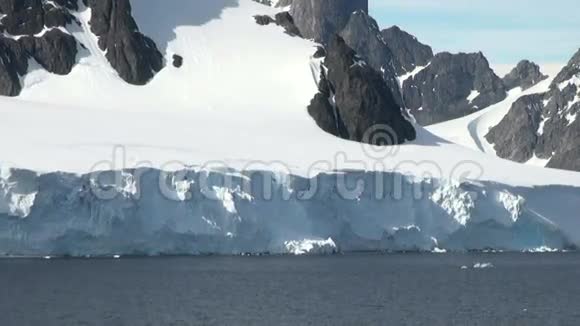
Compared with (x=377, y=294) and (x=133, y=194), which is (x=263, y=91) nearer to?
(x=133, y=194)

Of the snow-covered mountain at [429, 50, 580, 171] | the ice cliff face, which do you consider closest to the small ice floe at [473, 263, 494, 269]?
the ice cliff face

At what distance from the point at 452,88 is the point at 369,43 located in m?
13.3

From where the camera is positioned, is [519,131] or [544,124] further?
[544,124]

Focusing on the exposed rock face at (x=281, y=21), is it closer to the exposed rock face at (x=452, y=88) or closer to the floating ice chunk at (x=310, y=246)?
the floating ice chunk at (x=310, y=246)

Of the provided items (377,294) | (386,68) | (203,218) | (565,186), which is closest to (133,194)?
(203,218)

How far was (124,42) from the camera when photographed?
315ft

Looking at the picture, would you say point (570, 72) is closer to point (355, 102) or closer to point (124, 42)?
point (355, 102)

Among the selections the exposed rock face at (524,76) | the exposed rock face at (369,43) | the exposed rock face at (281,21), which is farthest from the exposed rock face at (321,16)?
the exposed rock face at (281,21)

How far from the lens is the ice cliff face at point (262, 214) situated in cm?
7206

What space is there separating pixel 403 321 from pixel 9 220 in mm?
24755

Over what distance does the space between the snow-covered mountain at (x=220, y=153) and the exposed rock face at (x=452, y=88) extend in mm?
83731

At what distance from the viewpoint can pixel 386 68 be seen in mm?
187000

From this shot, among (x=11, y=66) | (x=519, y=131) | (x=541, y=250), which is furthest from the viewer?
(x=519, y=131)

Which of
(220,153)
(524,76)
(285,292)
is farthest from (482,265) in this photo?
(524,76)
